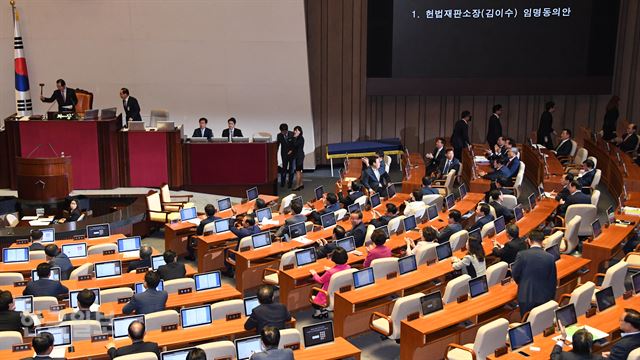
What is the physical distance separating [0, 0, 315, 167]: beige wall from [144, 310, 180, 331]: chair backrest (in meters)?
12.1

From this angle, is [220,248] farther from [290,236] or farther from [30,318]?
[30,318]

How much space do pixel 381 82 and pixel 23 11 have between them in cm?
893

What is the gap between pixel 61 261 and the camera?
10289 mm

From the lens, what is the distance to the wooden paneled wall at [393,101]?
20.5m

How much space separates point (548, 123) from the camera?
19.0 meters

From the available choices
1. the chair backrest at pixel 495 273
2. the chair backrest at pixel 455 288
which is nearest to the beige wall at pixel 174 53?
the chair backrest at pixel 495 273

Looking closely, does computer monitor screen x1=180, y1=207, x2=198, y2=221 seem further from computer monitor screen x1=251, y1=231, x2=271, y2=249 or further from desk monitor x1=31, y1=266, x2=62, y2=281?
desk monitor x1=31, y1=266, x2=62, y2=281

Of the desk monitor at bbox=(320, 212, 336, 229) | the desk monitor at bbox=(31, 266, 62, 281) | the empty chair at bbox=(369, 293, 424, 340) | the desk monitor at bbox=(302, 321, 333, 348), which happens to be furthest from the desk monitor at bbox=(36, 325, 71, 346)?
the desk monitor at bbox=(320, 212, 336, 229)

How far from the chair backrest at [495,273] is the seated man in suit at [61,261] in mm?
5512

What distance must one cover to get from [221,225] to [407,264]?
3611mm

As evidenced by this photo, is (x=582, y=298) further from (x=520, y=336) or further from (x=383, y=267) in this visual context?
(x=383, y=267)

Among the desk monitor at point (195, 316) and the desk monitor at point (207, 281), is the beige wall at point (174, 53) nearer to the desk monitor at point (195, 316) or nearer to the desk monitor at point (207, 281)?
the desk monitor at point (207, 281)

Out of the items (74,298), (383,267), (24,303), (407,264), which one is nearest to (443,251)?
(407,264)

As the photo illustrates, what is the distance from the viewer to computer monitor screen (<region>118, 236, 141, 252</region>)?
447 inches
